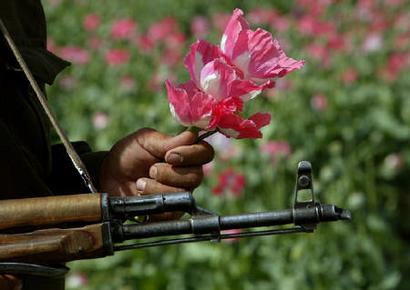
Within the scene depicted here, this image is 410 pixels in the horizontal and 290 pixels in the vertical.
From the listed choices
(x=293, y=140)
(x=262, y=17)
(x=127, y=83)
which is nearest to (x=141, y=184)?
(x=293, y=140)

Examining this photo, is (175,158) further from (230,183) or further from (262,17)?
(262,17)

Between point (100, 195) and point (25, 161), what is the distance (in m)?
0.19

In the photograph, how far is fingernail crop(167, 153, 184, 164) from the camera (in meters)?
1.36

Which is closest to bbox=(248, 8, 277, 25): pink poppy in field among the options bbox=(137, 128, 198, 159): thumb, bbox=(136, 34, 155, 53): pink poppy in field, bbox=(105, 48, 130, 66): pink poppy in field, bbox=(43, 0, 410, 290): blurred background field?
bbox=(43, 0, 410, 290): blurred background field

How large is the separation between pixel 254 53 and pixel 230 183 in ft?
7.69

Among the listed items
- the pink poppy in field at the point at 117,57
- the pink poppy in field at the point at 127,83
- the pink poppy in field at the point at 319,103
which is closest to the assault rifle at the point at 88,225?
the pink poppy in field at the point at 319,103

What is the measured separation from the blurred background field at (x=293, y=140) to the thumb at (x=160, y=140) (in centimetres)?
205

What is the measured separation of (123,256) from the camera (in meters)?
3.78

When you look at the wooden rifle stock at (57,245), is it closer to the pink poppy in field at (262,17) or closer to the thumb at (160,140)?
the thumb at (160,140)

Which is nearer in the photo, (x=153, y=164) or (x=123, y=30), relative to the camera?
(x=153, y=164)

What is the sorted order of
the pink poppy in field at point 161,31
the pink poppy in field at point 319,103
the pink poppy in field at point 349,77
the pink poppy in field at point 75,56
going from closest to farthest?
the pink poppy in field at point 319,103 < the pink poppy in field at point 349,77 < the pink poppy in field at point 75,56 < the pink poppy in field at point 161,31

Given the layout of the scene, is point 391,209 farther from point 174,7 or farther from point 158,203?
point 174,7

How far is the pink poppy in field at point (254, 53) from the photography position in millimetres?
1329

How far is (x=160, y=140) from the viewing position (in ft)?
4.65
